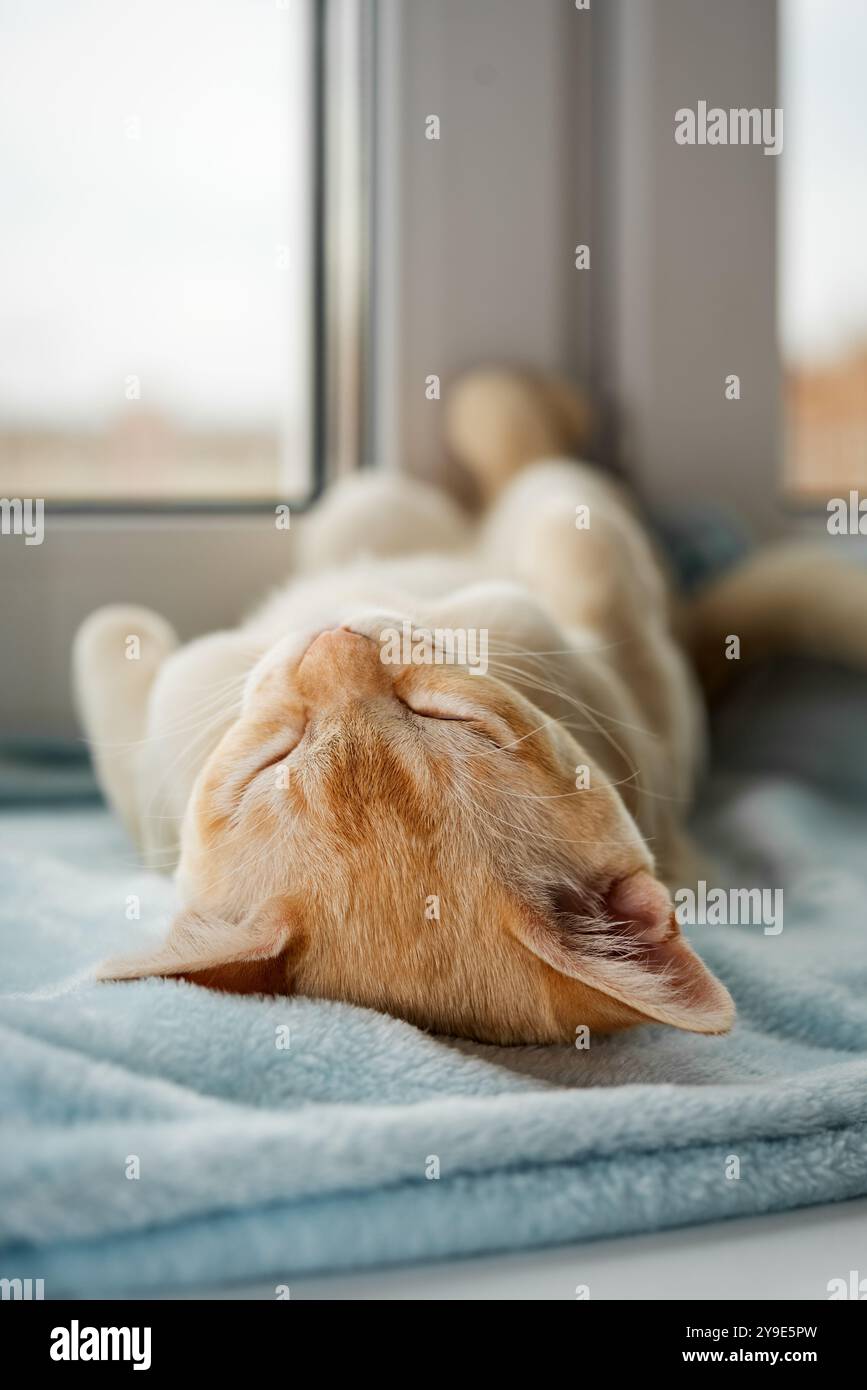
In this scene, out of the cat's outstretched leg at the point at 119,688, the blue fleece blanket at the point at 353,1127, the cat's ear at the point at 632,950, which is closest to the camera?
the blue fleece blanket at the point at 353,1127

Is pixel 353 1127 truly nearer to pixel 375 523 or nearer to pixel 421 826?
pixel 421 826

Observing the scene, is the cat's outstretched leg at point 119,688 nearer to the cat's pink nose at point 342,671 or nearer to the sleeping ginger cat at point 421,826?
the sleeping ginger cat at point 421,826

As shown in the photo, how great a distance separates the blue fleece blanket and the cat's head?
26 millimetres

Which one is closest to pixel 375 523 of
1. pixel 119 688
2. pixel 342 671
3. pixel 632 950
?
pixel 119 688

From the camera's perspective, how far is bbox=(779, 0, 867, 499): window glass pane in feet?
4.99

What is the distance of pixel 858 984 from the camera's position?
2.58ft

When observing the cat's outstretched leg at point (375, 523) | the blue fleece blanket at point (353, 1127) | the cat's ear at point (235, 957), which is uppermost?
the cat's outstretched leg at point (375, 523)

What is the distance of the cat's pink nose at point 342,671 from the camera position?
73 cm

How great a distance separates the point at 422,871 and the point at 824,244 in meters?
1.29

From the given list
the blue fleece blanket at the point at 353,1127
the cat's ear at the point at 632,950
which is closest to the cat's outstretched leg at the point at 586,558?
the cat's ear at the point at 632,950

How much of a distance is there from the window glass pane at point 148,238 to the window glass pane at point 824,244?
661mm

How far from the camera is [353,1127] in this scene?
55 centimetres

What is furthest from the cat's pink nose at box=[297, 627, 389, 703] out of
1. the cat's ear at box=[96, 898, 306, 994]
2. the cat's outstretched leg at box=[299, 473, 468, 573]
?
the cat's outstretched leg at box=[299, 473, 468, 573]

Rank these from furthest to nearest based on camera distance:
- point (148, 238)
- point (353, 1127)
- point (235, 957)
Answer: point (148, 238)
point (235, 957)
point (353, 1127)
